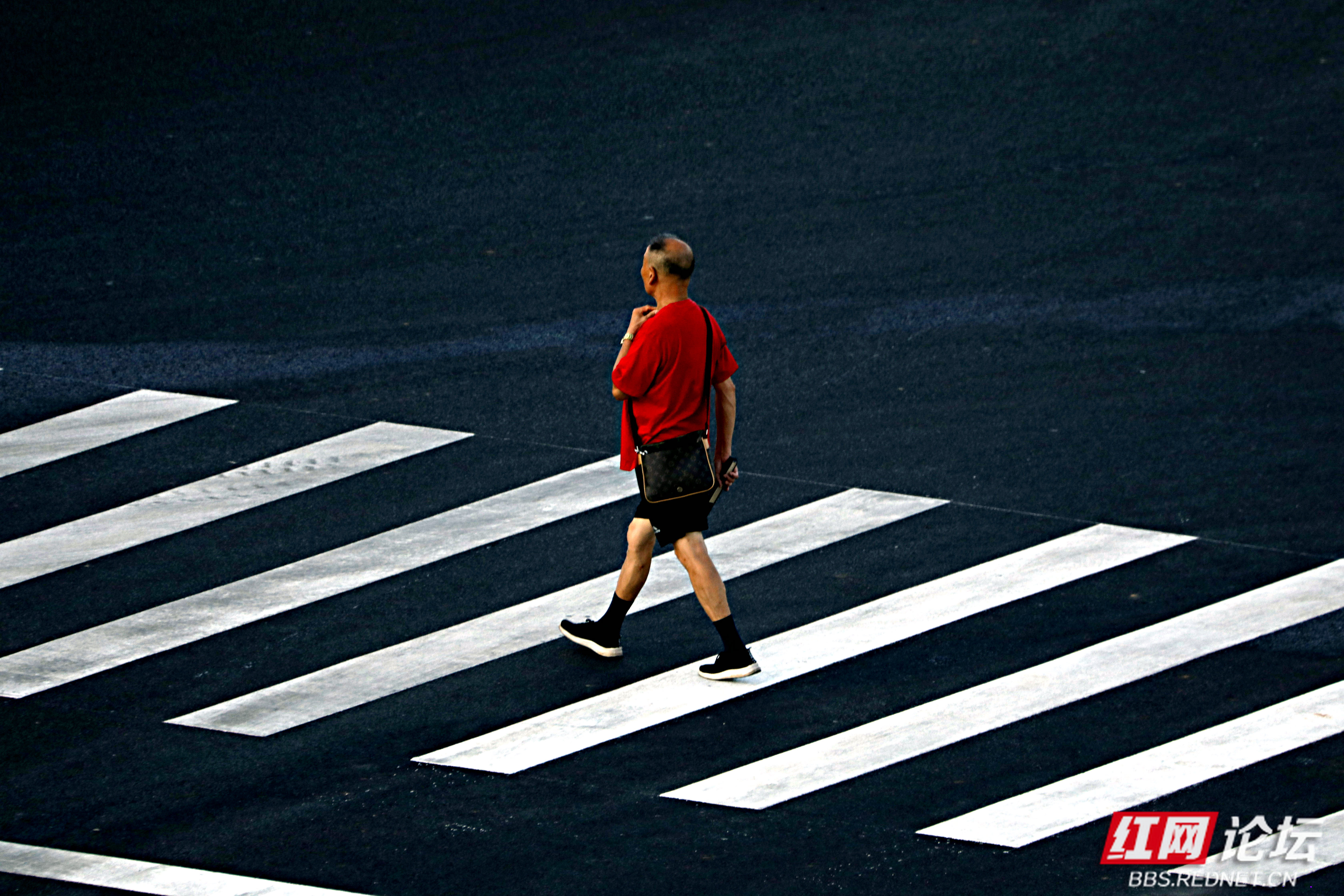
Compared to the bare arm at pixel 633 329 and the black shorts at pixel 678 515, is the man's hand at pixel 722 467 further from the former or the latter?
the bare arm at pixel 633 329

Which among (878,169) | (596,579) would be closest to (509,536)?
(596,579)

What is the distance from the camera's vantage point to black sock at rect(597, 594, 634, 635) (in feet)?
27.0

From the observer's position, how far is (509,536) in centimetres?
942

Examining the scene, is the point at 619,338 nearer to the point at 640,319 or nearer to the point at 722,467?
the point at 722,467

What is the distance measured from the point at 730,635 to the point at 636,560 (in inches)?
23.0

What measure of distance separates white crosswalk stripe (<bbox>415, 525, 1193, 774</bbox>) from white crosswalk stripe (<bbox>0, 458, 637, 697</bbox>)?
166 cm

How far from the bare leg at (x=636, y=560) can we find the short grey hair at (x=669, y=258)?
3.91ft

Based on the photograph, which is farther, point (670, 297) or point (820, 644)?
point (820, 644)

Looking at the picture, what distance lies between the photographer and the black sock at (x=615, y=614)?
823cm

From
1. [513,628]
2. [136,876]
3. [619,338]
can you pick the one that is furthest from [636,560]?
[619,338]

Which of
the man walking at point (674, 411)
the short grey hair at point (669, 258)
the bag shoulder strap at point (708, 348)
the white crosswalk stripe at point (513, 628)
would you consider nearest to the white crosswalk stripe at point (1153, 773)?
the man walking at point (674, 411)

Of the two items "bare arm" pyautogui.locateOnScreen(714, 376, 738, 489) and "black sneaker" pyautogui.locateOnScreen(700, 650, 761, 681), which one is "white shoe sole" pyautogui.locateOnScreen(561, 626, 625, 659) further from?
"bare arm" pyautogui.locateOnScreen(714, 376, 738, 489)

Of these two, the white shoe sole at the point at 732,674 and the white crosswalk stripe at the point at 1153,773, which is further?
the white shoe sole at the point at 732,674

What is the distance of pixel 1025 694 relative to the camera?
794 centimetres
